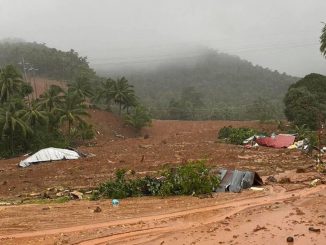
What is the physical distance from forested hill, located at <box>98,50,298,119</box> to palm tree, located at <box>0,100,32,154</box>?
125 feet

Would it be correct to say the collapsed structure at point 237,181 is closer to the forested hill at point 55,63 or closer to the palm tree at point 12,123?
the palm tree at point 12,123

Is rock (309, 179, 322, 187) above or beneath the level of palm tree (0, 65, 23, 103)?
beneath

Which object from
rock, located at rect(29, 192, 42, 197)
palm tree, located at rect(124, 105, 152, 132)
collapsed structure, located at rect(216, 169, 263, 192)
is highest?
collapsed structure, located at rect(216, 169, 263, 192)

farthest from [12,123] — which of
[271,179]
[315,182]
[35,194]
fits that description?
[315,182]

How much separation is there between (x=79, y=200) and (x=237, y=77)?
12313 cm

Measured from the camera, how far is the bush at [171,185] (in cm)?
1473

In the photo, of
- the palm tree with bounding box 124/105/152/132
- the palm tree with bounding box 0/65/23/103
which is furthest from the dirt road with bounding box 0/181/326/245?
the palm tree with bounding box 124/105/152/132

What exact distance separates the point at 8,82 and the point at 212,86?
8907 centimetres

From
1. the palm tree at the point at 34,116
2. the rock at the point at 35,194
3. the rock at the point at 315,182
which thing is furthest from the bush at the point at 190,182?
the palm tree at the point at 34,116

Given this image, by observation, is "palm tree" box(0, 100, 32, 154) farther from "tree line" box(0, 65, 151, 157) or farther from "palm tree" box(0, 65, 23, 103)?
"palm tree" box(0, 65, 23, 103)

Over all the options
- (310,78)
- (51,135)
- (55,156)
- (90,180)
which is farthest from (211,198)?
(310,78)

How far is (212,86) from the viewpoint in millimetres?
125750

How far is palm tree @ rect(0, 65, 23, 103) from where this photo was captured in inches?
1636

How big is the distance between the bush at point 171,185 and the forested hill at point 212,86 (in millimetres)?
55249
